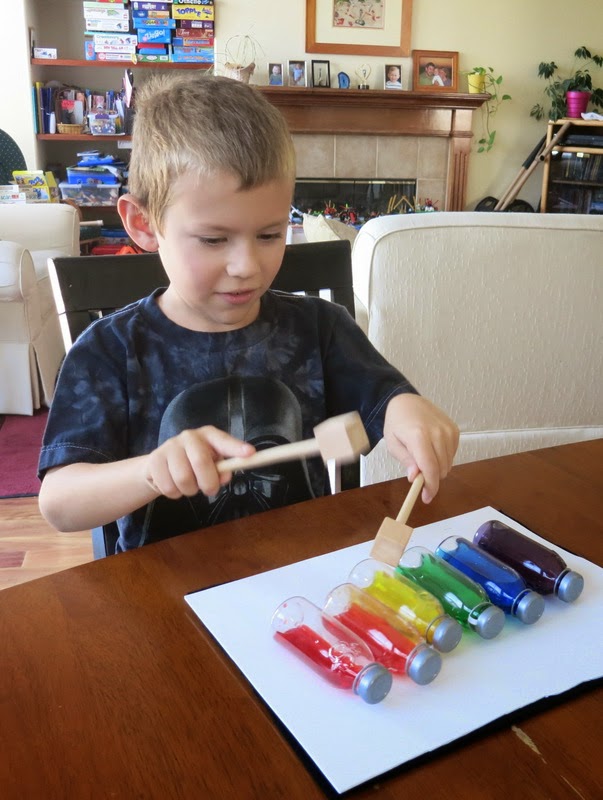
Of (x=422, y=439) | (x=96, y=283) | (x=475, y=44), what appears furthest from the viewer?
(x=475, y=44)

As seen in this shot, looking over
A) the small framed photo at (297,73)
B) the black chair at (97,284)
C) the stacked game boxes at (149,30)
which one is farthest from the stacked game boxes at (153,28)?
the black chair at (97,284)

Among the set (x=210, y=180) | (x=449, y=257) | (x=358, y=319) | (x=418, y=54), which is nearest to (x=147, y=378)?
(x=210, y=180)

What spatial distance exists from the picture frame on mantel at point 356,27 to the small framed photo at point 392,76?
10 cm

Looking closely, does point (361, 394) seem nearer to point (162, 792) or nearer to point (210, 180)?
point (210, 180)

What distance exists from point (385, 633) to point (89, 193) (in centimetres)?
444

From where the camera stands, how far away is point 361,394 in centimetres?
89

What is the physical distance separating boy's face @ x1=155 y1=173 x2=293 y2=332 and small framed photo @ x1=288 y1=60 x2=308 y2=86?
4.30m

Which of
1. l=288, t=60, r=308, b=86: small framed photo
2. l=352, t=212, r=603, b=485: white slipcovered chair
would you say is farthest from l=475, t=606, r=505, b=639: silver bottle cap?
l=288, t=60, r=308, b=86: small framed photo

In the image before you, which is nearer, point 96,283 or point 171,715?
point 171,715

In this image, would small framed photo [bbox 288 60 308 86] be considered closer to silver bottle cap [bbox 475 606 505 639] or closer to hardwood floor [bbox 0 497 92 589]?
hardwood floor [bbox 0 497 92 589]

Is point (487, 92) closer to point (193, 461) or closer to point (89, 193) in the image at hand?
point (89, 193)

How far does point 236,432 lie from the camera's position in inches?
34.5

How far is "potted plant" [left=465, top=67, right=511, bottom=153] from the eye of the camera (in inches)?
191

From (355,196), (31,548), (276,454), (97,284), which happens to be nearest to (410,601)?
(276,454)
